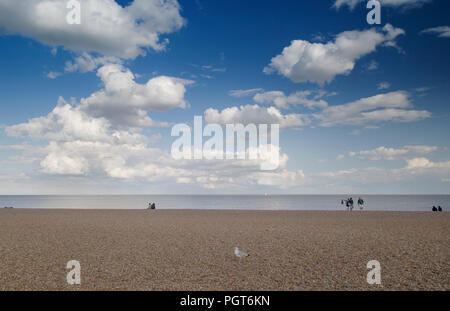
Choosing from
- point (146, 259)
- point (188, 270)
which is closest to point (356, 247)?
point (188, 270)

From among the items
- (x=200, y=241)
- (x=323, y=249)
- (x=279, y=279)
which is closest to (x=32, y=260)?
(x=200, y=241)

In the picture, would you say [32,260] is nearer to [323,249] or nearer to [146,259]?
[146,259]

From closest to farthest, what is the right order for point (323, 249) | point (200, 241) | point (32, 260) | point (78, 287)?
point (78, 287) → point (32, 260) → point (323, 249) → point (200, 241)

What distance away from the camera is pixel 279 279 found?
11.4 metres

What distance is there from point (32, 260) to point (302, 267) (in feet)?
39.9

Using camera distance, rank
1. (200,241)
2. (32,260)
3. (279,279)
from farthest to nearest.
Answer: (200,241)
(32,260)
(279,279)

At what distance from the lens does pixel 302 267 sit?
13.0 m

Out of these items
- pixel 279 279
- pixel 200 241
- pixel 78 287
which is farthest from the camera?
pixel 200 241

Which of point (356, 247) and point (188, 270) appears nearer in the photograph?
point (188, 270)

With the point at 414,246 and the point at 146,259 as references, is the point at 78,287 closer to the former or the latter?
the point at 146,259
